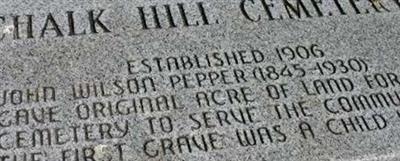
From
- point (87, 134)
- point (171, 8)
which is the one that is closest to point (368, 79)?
point (171, 8)

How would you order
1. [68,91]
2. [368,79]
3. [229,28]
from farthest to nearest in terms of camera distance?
[229,28]
[368,79]
[68,91]

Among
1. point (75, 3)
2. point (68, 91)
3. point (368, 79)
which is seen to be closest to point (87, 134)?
point (68, 91)

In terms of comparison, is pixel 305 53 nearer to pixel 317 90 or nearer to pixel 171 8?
pixel 317 90

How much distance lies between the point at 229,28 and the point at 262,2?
38cm

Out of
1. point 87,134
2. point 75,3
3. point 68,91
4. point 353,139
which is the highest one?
point 75,3

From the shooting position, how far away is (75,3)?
4.21 meters

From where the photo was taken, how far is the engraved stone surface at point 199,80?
3.33 meters

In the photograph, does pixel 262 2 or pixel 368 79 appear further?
pixel 262 2

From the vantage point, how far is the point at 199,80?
368cm

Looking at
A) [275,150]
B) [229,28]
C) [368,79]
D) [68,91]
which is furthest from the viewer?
[229,28]

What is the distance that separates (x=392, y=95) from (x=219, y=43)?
3.19ft

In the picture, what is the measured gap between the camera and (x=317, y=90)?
3.68 metres

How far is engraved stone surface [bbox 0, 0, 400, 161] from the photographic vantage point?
131 inches

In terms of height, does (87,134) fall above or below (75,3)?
below
